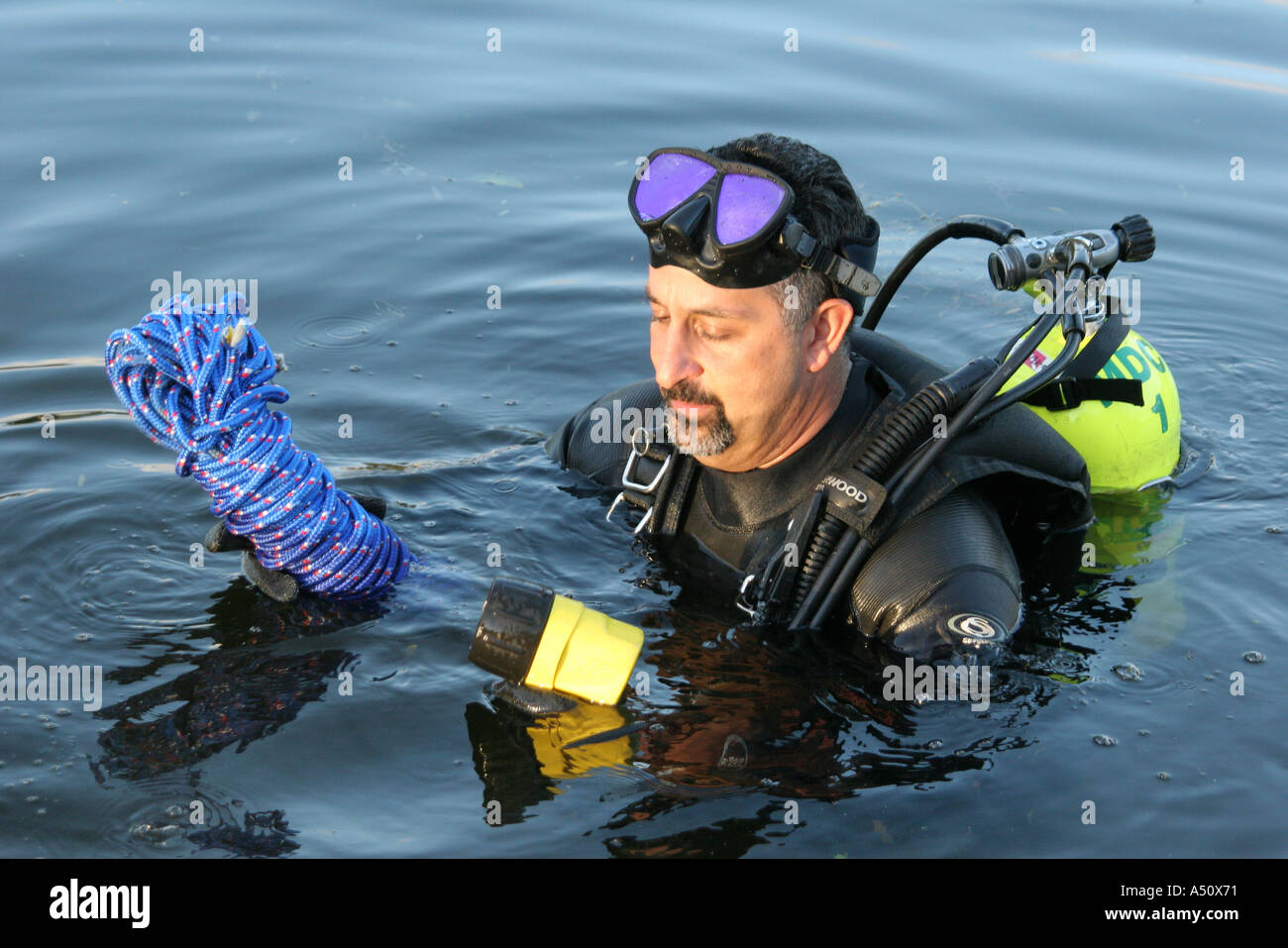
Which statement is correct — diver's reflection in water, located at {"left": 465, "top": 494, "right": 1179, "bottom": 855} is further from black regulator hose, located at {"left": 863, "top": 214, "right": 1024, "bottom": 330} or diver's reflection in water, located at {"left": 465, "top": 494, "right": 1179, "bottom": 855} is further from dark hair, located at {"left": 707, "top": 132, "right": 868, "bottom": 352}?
black regulator hose, located at {"left": 863, "top": 214, "right": 1024, "bottom": 330}

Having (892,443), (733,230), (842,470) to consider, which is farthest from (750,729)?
(733,230)

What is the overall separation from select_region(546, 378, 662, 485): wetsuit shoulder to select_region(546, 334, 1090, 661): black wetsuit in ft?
1.32

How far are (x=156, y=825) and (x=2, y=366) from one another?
10.4 ft

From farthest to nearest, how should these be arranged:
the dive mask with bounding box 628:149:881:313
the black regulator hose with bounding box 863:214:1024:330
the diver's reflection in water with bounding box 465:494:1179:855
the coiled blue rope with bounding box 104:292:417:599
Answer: the black regulator hose with bounding box 863:214:1024:330, the dive mask with bounding box 628:149:881:313, the diver's reflection in water with bounding box 465:494:1179:855, the coiled blue rope with bounding box 104:292:417:599

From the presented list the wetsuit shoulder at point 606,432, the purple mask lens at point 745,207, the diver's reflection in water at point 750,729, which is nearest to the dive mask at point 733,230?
the purple mask lens at point 745,207

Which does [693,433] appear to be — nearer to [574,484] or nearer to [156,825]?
[574,484]

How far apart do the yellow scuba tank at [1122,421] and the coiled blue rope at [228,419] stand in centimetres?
220

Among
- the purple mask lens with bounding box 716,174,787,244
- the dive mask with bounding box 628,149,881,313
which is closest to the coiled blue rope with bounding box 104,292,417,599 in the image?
the dive mask with bounding box 628,149,881,313

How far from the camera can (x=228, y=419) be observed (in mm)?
3170

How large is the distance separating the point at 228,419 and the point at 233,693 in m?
0.83

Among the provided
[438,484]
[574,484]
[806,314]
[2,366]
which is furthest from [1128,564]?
[2,366]

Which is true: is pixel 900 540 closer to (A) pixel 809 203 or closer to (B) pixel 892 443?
(B) pixel 892 443

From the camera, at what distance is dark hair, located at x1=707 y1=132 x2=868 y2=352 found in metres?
3.76
